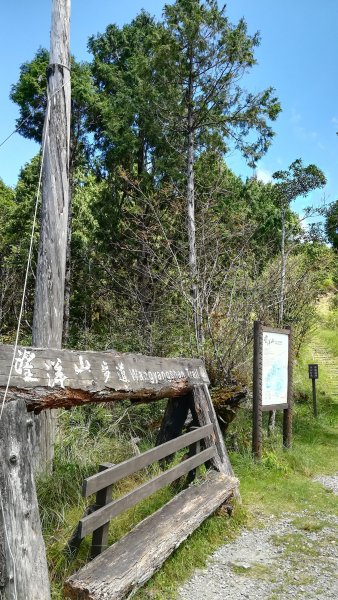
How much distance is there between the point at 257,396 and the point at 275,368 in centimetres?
74

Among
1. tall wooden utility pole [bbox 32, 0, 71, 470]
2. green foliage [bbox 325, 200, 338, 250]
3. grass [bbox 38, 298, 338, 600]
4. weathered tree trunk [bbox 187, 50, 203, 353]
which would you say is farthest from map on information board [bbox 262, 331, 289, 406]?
green foliage [bbox 325, 200, 338, 250]

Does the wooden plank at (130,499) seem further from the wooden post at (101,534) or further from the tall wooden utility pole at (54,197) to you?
the tall wooden utility pole at (54,197)

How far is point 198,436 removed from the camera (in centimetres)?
499

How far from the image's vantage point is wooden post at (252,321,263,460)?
22.6ft

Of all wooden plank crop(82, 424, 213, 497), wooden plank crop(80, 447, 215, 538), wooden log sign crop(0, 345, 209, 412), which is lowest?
wooden plank crop(80, 447, 215, 538)

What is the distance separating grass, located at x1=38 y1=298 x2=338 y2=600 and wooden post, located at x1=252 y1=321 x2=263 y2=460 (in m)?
0.19

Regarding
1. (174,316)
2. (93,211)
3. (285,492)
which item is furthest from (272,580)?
(93,211)

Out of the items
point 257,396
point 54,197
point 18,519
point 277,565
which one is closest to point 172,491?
point 277,565

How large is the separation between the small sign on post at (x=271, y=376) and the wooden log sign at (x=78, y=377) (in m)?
2.51

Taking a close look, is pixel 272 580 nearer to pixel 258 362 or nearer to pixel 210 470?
pixel 210 470

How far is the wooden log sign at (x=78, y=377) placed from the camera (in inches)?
112

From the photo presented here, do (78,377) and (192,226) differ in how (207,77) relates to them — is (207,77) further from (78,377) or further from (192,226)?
(78,377)

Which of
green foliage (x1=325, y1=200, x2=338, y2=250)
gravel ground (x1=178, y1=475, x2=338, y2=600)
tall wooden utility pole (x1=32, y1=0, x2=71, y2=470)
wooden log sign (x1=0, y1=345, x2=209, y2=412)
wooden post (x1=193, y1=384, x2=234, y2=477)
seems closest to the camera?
wooden log sign (x1=0, y1=345, x2=209, y2=412)

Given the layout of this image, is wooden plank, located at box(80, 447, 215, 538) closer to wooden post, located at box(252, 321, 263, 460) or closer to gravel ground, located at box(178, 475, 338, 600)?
gravel ground, located at box(178, 475, 338, 600)
